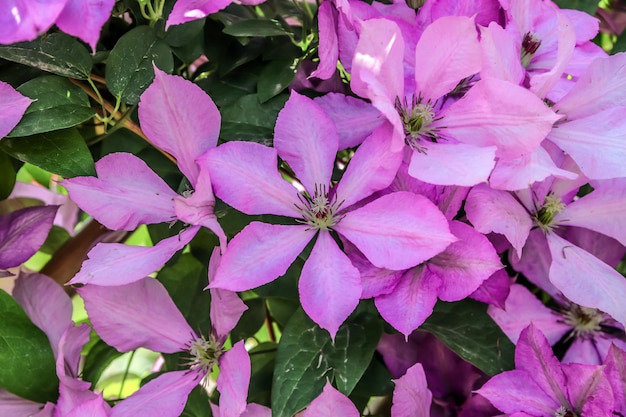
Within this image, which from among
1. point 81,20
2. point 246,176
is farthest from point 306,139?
point 81,20

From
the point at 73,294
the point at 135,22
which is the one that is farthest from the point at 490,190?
the point at 73,294

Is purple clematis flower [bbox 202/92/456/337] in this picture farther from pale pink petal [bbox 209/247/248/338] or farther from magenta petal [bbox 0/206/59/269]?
magenta petal [bbox 0/206/59/269]

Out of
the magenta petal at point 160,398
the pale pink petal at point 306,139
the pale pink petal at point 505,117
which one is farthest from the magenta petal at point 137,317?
the pale pink petal at point 505,117

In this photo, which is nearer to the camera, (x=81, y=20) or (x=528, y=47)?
(x=81, y=20)

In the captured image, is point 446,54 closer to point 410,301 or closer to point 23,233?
point 410,301

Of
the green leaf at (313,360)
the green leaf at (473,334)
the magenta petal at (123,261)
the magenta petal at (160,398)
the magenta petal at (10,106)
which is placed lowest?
the green leaf at (473,334)

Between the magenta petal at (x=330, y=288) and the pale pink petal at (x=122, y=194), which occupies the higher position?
the pale pink petal at (x=122, y=194)

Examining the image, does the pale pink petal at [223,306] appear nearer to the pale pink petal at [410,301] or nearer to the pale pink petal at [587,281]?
the pale pink petal at [410,301]
